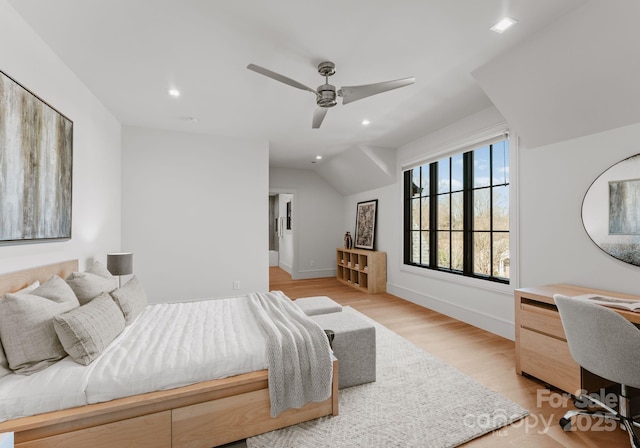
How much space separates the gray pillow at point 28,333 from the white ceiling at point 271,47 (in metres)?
1.80

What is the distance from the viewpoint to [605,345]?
1.55m

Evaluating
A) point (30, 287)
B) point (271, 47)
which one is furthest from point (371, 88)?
point (30, 287)

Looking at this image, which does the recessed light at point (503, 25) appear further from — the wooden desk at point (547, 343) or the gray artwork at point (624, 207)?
the wooden desk at point (547, 343)

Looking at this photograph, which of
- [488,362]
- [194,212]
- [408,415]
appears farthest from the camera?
[194,212]

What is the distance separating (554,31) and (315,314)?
2.85 meters

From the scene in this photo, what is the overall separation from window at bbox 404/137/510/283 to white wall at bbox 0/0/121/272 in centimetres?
430

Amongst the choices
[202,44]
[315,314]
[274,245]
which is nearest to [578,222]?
[315,314]

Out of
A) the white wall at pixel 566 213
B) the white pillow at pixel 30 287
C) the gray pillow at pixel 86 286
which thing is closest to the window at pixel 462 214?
the white wall at pixel 566 213

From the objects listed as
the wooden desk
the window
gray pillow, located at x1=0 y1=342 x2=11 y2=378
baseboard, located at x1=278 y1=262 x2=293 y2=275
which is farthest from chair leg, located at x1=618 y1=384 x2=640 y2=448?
baseboard, located at x1=278 y1=262 x2=293 y2=275

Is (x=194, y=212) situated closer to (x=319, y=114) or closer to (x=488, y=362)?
(x=319, y=114)

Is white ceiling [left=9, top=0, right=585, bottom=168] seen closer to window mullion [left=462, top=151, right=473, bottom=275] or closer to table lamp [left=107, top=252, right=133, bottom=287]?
window mullion [left=462, top=151, right=473, bottom=275]

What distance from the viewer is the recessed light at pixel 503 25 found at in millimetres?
1875

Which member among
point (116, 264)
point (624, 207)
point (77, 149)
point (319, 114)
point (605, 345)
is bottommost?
point (605, 345)

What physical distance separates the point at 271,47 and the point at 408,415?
2.79 m
